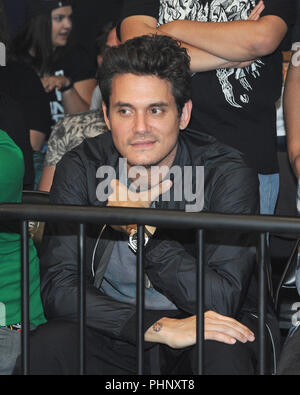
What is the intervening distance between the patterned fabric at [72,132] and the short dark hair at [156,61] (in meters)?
1.06

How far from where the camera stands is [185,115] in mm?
2906

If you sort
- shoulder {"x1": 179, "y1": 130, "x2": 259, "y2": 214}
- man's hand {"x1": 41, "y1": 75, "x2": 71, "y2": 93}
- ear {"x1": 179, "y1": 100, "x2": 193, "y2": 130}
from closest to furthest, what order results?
shoulder {"x1": 179, "y1": 130, "x2": 259, "y2": 214}
ear {"x1": 179, "y1": 100, "x2": 193, "y2": 130}
man's hand {"x1": 41, "y1": 75, "x2": 71, "y2": 93}

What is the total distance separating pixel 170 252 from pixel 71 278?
0.37m

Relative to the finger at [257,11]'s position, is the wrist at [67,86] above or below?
above

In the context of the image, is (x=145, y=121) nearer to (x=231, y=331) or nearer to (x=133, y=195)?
(x=133, y=195)

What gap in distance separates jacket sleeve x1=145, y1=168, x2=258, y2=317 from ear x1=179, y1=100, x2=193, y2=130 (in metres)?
0.36

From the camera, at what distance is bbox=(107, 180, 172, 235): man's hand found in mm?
2635

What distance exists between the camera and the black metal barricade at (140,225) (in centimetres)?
198

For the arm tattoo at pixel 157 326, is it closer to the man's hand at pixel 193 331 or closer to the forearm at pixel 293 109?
the man's hand at pixel 193 331

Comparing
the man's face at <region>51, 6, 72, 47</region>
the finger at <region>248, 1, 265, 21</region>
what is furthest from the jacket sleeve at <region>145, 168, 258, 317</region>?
the man's face at <region>51, 6, 72, 47</region>

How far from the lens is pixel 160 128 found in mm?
2789

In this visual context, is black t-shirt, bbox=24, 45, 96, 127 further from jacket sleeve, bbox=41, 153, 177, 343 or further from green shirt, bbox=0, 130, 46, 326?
green shirt, bbox=0, 130, 46, 326

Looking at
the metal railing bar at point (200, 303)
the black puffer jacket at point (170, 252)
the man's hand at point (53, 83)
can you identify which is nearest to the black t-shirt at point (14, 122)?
the black puffer jacket at point (170, 252)

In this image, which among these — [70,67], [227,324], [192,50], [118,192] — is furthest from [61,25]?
[227,324]
